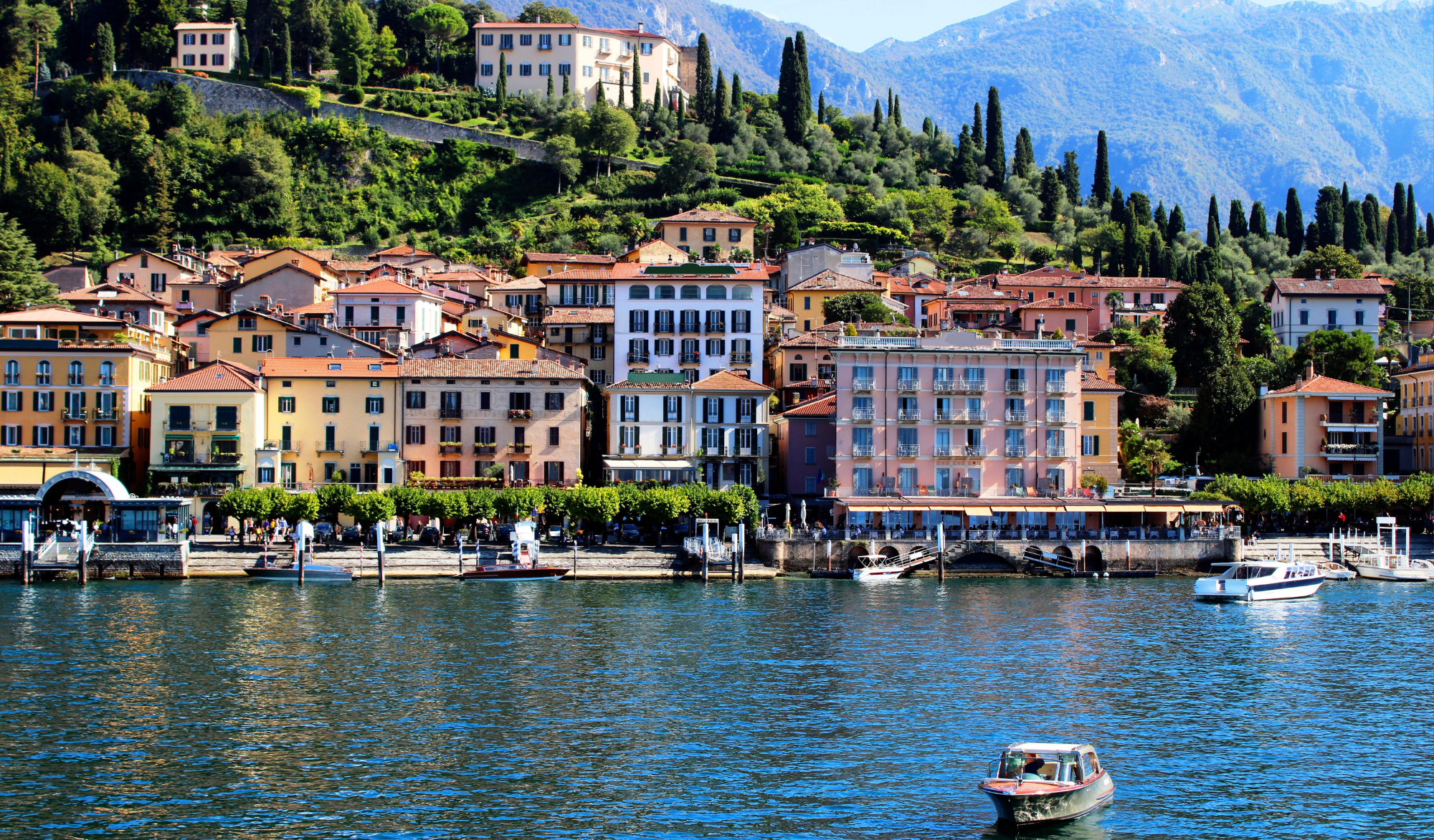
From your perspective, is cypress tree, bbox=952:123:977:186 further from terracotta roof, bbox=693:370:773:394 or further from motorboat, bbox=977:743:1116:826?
motorboat, bbox=977:743:1116:826

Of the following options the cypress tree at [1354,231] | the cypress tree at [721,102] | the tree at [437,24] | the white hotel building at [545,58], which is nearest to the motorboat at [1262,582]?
the cypress tree at [1354,231]

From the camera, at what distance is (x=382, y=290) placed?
94.9 meters

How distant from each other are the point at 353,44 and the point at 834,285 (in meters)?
77.3

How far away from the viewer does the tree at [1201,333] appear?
100500 mm

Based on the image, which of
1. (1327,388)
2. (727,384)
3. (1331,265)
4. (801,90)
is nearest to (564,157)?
(801,90)

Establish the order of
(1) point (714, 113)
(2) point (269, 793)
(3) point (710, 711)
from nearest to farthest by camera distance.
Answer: (2) point (269, 793) < (3) point (710, 711) < (1) point (714, 113)

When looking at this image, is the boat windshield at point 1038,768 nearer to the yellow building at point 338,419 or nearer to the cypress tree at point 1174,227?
the yellow building at point 338,419

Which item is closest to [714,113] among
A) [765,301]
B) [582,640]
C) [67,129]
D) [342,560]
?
[765,301]

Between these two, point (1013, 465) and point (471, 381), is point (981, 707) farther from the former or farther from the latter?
point (471, 381)

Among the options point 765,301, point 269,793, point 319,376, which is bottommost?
point 269,793

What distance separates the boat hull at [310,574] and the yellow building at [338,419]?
1231cm

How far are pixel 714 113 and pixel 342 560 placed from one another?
97895mm

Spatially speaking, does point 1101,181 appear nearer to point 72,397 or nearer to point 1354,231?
point 1354,231

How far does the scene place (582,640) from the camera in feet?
163
